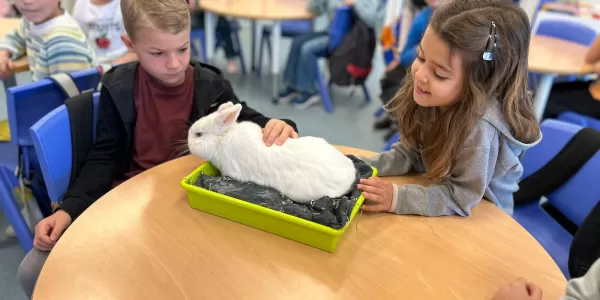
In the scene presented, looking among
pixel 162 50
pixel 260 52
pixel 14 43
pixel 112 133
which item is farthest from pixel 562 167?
pixel 260 52

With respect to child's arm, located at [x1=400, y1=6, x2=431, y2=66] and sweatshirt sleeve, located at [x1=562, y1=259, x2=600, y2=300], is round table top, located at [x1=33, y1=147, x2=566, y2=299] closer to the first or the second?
sweatshirt sleeve, located at [x1=562, y1=259, x2=600, y2=300]

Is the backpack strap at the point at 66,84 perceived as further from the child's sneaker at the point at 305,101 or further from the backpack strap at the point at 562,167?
the child's sneaker at the point at 305,101

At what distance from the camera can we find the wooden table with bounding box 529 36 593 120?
2465 millimetres

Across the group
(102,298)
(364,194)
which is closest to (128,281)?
(102,298)

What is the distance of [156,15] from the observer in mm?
1272

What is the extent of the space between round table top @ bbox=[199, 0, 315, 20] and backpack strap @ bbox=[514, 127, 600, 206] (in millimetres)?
2185

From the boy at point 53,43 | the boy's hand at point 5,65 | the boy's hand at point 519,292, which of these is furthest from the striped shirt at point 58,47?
the boy's hand at point 519,292

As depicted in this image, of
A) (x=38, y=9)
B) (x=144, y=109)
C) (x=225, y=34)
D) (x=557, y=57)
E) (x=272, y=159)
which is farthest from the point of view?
(x=225, y=34)

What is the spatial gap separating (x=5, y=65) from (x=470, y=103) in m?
1.89

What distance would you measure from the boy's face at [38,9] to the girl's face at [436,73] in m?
1.53

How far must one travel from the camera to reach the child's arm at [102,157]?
129 cm

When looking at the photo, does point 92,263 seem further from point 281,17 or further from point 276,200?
point 281,17

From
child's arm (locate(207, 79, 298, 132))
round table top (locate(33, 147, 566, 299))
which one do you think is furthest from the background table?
round table top (locate(33, 147, 566, 299))

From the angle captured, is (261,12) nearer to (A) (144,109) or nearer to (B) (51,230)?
(A) (144,109)
